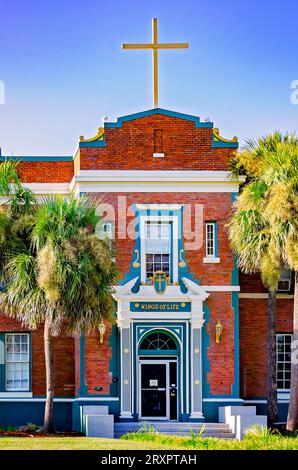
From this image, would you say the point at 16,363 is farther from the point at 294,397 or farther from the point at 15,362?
the point at 294,397

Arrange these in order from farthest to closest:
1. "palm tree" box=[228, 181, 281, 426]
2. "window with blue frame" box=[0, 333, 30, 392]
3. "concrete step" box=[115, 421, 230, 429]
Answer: "window with blue frame" box=[0, 333, 30, 392]
"concrete step" box=[115, 421, 230, 429]
"palm tree" box=[228, 181, 281, 426]

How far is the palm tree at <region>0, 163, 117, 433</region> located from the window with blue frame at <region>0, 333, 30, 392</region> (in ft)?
9.04

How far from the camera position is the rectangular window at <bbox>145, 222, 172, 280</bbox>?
4303 centimetres

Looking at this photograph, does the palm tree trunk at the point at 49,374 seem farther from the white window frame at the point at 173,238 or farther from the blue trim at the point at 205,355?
the blue trim at the point at 205,355

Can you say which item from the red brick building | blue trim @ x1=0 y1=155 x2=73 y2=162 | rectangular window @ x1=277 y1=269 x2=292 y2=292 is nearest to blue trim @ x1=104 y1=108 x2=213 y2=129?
the red brick building

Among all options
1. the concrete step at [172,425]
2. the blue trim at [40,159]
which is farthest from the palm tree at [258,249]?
the blue trim at [40,159]

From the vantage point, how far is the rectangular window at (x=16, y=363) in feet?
143

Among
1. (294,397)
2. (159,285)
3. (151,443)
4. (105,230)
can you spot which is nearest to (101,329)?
(159,285)

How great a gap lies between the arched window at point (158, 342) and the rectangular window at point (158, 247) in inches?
71.7

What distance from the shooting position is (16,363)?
43750 mm

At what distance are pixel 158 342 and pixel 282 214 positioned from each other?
5764mm

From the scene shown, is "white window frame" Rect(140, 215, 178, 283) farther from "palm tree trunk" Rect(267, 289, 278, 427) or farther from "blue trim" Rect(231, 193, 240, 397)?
"palm tree trunk" Rect(267, 289, 278, 427)

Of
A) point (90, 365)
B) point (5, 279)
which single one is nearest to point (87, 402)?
point (90, 365)
